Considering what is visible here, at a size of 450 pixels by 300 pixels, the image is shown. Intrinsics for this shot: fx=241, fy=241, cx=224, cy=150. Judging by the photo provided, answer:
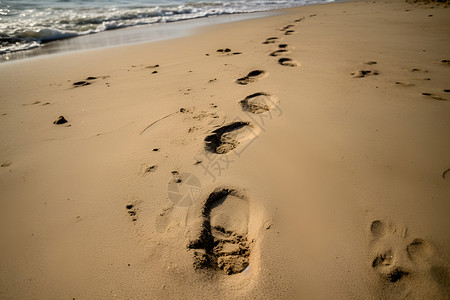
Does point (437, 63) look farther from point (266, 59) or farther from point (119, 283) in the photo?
point (119, 283)

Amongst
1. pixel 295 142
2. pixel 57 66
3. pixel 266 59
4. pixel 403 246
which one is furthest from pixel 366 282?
pixel 57 66

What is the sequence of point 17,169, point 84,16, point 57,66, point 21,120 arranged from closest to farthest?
point 17,169
point 21,120
point 57,66
point 84,16

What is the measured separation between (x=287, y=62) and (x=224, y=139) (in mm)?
1692

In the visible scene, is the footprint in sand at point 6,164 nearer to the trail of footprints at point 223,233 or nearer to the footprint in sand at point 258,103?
the trail of footprints at point 223,233

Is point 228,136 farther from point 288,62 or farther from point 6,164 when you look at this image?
point 288,62

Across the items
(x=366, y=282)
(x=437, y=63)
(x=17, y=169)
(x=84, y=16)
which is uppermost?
(x=84, y=16)

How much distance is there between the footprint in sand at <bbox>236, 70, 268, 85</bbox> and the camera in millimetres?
2475

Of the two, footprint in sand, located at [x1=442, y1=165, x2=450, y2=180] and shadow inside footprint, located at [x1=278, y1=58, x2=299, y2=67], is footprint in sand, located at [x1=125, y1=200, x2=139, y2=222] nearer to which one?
footprint in sand, located at [x1=442, y1=165, x2=450, y2=180]

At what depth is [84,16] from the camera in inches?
279

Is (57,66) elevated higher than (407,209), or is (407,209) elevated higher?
(57,66)

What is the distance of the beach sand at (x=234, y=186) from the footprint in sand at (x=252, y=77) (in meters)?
0.03

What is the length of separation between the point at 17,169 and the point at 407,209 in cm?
228

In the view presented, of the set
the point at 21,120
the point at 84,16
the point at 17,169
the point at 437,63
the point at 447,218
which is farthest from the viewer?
the point at 84,16

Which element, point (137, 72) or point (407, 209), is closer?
point (407, 209)
